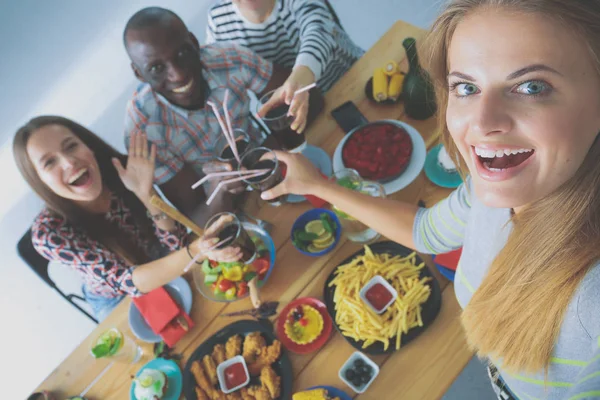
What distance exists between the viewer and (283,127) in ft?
5.07

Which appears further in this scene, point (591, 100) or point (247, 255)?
point (247, 255)

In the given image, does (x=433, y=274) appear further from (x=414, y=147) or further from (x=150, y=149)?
(x=150, y=149)

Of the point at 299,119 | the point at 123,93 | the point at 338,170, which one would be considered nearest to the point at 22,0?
the point at 123,93

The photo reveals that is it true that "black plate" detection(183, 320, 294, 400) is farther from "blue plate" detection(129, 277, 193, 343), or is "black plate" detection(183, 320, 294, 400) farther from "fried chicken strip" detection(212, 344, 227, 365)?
"blue plate" detection(129, 277, 193, 343)

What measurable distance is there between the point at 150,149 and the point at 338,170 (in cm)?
83

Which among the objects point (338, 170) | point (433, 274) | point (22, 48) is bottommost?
point (433, 274)

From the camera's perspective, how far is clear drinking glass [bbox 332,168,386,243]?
4.92 feet

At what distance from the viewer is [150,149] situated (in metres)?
1.85

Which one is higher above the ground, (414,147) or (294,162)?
(294,162)

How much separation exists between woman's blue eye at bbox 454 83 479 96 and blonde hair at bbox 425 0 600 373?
12 centimetres

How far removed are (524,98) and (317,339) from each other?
0.95 meters

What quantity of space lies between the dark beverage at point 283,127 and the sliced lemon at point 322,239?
1.22 feet

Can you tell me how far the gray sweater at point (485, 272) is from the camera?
2.45 ft

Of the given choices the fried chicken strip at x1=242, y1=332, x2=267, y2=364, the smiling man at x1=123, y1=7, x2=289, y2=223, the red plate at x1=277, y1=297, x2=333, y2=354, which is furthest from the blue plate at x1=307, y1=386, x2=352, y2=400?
the smiling man at x1=123, y1=7, x2=289, y2=223
